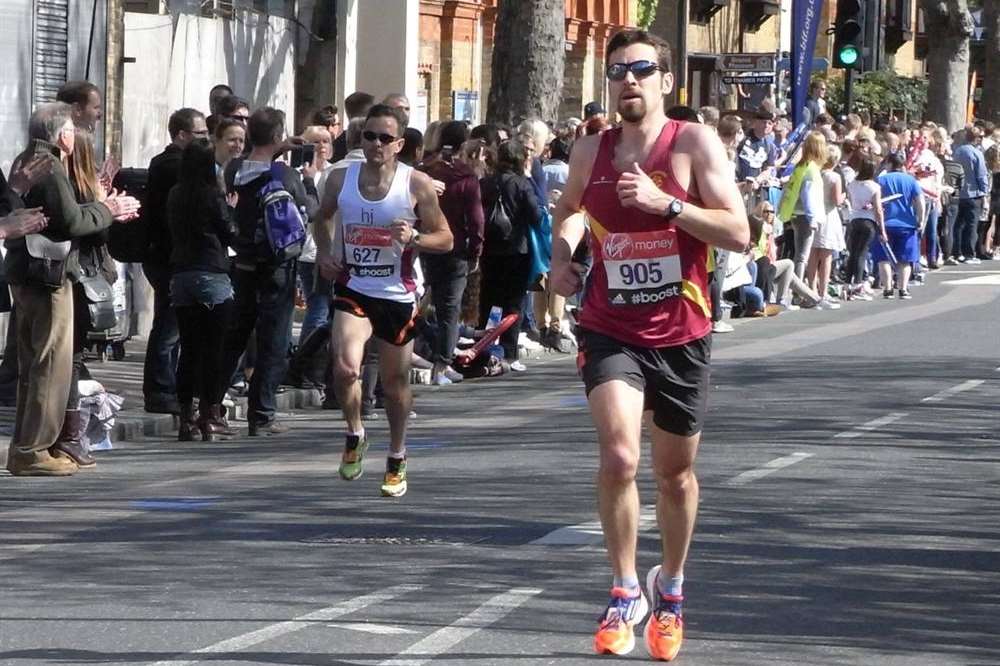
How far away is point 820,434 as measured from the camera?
14.1 m

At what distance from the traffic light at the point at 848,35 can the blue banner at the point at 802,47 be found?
54 cm

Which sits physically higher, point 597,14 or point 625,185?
point 597,14

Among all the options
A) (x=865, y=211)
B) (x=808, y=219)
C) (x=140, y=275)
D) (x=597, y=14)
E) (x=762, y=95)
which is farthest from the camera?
(x=597, y=14)

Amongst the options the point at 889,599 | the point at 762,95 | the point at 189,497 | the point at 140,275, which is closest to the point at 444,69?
the point at 762,95

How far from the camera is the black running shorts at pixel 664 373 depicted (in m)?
7.59

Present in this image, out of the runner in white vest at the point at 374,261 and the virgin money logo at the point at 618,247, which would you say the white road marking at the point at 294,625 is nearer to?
the virgin money logo at the point at 618,247

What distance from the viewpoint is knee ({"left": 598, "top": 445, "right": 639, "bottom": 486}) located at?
747cm

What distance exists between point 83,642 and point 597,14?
39.8 metres

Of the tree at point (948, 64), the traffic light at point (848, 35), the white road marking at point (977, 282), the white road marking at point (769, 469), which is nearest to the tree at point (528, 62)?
the traffic light at point (848, 35)

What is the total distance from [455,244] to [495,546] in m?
7.66

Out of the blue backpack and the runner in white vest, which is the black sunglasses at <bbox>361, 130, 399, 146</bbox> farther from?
the blue backpack

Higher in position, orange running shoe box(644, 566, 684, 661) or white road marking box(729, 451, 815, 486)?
orange running shoe box(644, 566, 684, 661)

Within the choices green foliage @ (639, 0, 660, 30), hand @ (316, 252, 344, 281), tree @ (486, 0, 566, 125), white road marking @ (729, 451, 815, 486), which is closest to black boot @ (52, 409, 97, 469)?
hand @ (316, 252, 344, 281)

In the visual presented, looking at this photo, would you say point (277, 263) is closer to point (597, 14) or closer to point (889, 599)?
point (889, 599)
